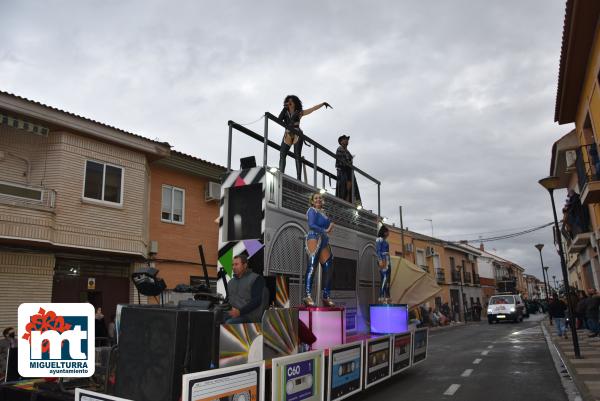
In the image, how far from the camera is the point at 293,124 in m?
8.33

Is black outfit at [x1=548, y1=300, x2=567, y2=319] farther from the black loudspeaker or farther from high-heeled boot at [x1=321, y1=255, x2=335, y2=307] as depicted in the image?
the black loudspeaker

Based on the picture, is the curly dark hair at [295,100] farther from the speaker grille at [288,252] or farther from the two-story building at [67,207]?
the two-story building at [67,207]

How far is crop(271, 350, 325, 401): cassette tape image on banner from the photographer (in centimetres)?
459

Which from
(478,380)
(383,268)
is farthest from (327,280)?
(478,380)

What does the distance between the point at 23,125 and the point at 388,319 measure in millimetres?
11283

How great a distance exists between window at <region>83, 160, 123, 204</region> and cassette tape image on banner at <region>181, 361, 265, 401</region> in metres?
12.1

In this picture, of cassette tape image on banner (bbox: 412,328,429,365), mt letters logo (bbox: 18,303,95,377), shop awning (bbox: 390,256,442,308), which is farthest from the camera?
shop awning (bbox: 390,256,442,308)

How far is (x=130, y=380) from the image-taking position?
375 centimetres

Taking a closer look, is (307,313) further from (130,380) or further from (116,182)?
(116,182)

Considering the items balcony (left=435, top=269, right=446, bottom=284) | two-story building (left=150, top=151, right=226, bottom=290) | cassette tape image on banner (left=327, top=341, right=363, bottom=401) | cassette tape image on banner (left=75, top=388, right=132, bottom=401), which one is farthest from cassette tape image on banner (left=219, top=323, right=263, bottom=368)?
balcony (left=435, top=269, right=446, bottom=284)

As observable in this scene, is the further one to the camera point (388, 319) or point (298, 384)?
point (388, 319)

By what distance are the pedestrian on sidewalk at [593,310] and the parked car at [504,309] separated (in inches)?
658

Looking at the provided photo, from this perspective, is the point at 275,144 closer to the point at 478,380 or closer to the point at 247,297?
the point at 247,297

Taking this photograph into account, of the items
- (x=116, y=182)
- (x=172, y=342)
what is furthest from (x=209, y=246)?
(x=172, y=342)
